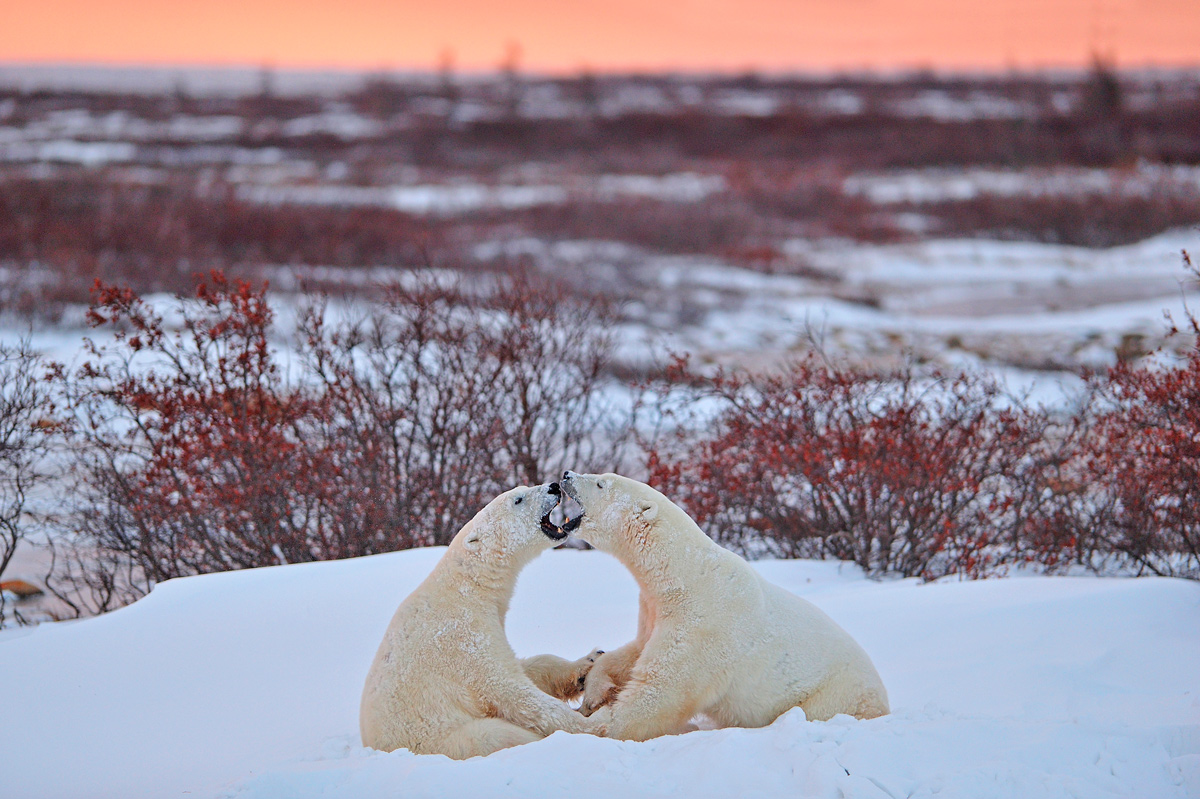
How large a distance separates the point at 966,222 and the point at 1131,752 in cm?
2017

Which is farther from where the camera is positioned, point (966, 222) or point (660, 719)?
point (966, 222)

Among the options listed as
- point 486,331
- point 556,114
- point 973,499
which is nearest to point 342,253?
point 486,331

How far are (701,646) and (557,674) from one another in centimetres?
59

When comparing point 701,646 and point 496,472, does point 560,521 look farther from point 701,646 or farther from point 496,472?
point 496,472

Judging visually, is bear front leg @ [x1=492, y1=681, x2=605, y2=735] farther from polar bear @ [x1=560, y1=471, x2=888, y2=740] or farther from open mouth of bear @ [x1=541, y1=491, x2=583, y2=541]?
open mouth of bear @ [x1=541, y1=491, x2=583, y2=541]

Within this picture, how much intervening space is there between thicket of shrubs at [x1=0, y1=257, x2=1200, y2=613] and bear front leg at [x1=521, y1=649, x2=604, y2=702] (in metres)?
2.56

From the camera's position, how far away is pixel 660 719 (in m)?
2.89

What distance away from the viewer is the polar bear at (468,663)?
283 centimetres

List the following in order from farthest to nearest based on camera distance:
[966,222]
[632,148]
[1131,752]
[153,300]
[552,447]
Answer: [632,148]
[966,222]
[153,300]
[552,447]
[1131,752]

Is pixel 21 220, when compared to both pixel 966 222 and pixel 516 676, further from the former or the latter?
pixel 966 222

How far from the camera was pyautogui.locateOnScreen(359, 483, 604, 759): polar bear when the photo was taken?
9.28 ft

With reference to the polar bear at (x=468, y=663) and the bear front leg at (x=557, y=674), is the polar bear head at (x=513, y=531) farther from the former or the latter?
the bear front leg at (x=557, y=674)

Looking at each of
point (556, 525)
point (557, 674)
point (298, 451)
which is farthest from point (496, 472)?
point (556, 525)

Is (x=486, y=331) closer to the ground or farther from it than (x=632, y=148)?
closer to the ground
